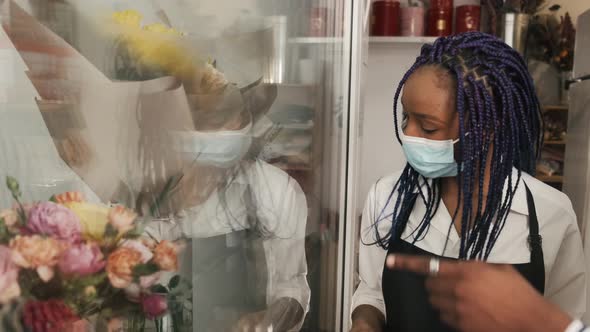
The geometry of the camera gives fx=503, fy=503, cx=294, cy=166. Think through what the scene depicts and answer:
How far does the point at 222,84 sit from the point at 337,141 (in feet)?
2.04

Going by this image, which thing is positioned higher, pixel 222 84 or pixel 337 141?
pixel 222 84

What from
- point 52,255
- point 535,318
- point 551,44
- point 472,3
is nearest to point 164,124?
point 52,255

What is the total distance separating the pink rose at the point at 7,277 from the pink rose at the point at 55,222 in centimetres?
3

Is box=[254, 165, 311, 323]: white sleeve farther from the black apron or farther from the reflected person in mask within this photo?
the black apron

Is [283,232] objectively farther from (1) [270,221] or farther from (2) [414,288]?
(2) [414,288]

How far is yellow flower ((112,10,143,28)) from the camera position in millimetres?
454

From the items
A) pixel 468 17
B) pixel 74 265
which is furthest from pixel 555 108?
pixel 74 265

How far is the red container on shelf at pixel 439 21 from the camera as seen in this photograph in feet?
7.98

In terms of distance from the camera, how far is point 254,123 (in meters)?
0.66

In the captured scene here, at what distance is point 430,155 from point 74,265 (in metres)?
0.68

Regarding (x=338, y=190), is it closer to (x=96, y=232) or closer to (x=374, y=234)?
(x=374, y=234)

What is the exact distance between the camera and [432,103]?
89 cm

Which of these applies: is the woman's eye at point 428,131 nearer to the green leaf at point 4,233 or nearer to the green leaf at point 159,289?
the green leaf at point 159,289

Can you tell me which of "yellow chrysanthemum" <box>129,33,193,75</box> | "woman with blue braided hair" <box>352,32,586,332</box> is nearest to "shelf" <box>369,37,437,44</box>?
"woman with blue braided hair" <box>352,32,586,332</box>
